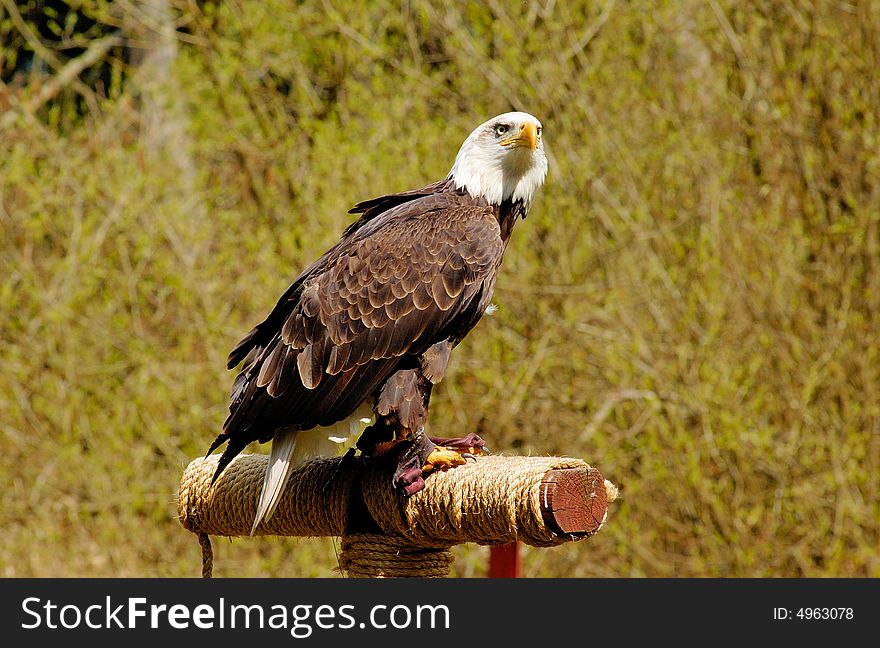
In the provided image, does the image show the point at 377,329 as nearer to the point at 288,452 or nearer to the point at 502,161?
the point at 288,452

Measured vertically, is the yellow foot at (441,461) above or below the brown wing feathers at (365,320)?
below

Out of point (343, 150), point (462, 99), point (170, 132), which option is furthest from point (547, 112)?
point (170, 132)

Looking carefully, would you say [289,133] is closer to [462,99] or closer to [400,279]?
[462,99]

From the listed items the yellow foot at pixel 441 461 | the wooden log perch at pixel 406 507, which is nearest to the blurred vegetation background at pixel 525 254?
the wooden log perch at pixel 406 507

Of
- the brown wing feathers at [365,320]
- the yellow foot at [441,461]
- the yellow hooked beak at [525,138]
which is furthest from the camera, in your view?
the yellow hooked beak at [525,138]

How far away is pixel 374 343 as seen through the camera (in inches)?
129

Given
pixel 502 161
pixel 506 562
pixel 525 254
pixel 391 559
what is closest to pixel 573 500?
pixel 391 559

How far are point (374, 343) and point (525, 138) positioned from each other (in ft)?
2.45

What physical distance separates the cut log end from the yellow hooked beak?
3.66 feet

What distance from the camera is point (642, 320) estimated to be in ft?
20.7

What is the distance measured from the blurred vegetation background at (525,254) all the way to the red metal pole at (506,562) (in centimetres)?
173

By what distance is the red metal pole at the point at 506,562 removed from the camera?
4.32 meters

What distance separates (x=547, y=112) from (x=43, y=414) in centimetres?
334

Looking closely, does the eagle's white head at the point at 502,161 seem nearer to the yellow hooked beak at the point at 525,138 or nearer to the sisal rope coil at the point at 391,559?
the yellow hooked beak at the point at 525,138
